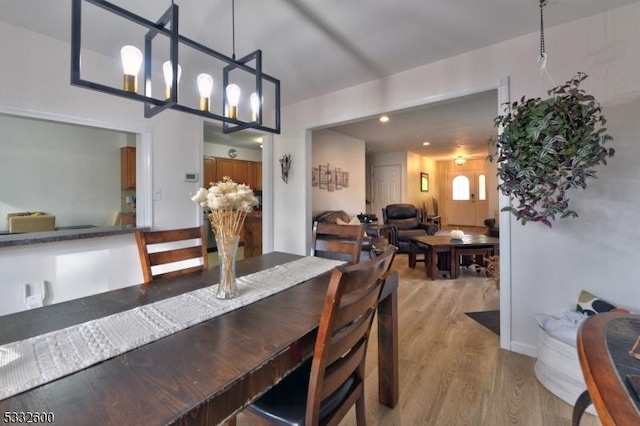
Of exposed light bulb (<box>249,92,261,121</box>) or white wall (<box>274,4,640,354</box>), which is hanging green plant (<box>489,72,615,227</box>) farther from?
exposed light bulb (<box>249,92,261,121</box>)

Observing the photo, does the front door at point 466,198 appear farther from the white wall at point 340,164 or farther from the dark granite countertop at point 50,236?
the dark granite countertop at point 50,236

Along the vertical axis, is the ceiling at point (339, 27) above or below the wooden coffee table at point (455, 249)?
above

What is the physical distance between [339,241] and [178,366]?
55.5 inches

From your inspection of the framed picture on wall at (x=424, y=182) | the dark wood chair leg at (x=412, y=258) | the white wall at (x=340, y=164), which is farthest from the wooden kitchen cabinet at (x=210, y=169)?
the framed picture on wall at (x=424, y=182)

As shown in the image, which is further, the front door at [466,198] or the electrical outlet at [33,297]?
the front door at [466,198]

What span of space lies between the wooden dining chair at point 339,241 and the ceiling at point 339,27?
4.86 feet

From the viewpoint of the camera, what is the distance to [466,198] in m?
9.73

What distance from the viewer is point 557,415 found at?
153 centimetres

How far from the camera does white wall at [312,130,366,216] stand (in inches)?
204

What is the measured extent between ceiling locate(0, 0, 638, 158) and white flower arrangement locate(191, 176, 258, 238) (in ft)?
4.57

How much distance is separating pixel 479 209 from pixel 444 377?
8958mm

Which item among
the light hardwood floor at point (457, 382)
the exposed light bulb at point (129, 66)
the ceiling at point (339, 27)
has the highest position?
the ceiling at point (339, 27)

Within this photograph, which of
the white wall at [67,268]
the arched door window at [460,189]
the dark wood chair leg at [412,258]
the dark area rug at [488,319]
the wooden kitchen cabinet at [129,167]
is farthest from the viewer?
the arched door window at [460,189]

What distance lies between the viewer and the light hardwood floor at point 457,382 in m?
1.51
